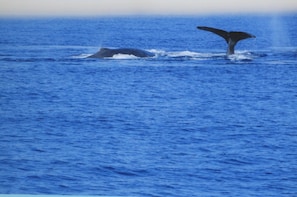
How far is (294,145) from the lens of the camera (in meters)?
4.92

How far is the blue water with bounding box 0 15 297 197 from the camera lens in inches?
195

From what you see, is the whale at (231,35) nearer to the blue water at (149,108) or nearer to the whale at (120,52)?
the blue water at (149,108)

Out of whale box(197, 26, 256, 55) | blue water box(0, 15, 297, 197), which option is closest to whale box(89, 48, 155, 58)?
blue water box(0, 15, 297, 197)

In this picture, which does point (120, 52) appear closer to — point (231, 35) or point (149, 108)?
point (149, 108)

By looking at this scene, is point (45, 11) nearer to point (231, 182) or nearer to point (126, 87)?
point (126, 87)

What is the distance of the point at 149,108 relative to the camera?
5.11 meters

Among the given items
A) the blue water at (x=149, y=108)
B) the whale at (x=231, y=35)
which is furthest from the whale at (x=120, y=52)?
the whale at (x=231, y=35)

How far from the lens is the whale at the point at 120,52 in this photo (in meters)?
5.16

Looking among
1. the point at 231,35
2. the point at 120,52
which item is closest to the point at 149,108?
the point at 120,52

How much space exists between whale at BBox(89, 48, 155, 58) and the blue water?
1.2 inches

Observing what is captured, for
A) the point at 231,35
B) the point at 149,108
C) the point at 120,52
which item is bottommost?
the point at 149,108

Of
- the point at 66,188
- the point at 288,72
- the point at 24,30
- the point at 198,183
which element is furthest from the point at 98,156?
the point at 288,72

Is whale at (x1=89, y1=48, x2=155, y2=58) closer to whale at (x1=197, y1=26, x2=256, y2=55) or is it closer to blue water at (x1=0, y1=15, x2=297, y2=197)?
blue water at (x1=0, y1=15, x2=297, y2=197)

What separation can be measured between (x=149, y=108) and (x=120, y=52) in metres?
0.43
